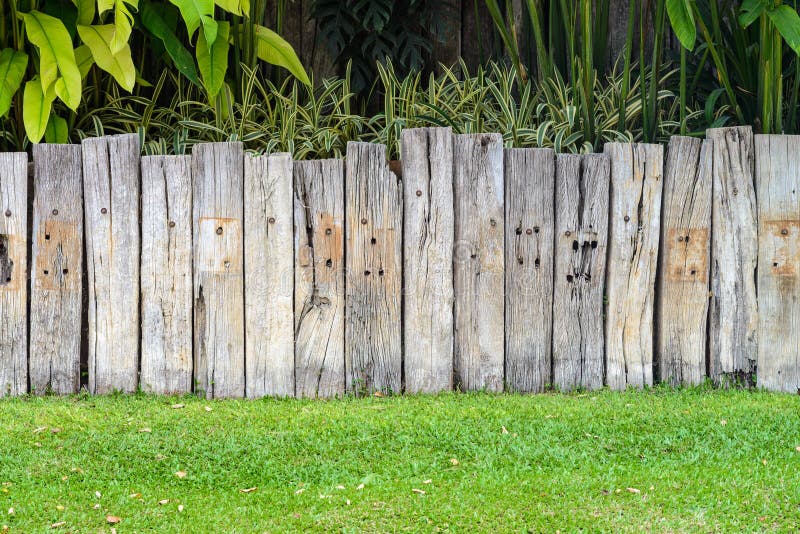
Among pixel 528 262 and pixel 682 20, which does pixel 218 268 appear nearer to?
pixel 528 262

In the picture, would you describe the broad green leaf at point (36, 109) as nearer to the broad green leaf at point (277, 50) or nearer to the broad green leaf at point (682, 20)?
the broad green leaf at point (277, 50)

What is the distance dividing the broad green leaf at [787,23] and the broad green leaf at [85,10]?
309 centimetres

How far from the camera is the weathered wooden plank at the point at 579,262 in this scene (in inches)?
151

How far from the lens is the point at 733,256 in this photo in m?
3.85

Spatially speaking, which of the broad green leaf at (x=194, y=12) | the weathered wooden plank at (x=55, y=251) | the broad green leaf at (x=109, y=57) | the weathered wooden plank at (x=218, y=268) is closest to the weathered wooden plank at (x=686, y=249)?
the weathered wooden plank at (x=218, y=268)

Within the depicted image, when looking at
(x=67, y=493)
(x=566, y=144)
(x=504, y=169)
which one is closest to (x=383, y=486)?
(x=67, y=493)

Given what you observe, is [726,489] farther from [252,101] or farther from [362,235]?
[252,101]

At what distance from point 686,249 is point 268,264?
6.12 ft

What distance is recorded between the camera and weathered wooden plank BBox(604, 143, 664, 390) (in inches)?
151

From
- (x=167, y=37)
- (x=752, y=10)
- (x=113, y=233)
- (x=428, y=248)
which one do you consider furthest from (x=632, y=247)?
(x=167, y=37)

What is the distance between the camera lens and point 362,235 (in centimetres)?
377

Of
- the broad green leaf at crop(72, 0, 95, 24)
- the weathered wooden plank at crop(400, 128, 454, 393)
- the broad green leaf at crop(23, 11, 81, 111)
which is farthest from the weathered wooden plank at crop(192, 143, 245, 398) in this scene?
the broad green leaf at crop(72, 0, 95, 24)

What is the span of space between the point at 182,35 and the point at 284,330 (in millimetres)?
1955

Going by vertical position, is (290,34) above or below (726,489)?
above
